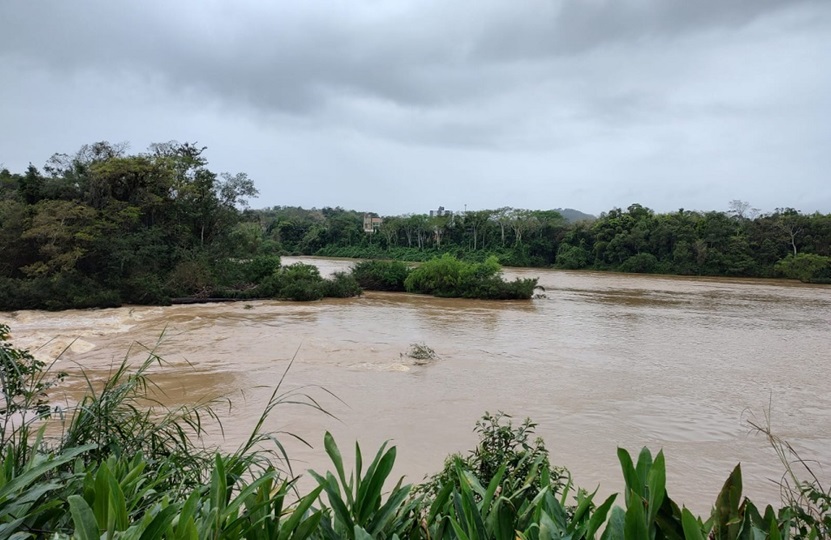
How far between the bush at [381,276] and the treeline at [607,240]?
5.46 m

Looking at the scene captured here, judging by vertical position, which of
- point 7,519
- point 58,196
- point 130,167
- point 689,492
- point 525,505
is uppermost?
point 130,167

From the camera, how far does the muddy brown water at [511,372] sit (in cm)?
547

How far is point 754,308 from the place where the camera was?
16922mm

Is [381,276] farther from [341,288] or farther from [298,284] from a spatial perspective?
[298,284]

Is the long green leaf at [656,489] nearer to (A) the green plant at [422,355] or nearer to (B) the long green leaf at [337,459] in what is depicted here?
→ (B) the long green leaf at [337,459]

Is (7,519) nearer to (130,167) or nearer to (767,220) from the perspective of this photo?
(130,167)

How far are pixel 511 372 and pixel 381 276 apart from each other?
12.6 meters

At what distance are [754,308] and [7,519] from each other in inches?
787

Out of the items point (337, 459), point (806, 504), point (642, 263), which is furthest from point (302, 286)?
point (642, 263)

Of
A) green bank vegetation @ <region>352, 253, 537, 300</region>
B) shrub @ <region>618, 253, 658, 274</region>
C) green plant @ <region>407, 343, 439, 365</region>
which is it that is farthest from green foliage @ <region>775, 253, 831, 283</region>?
green plant @ <region>407, 343, 439, 365</region>

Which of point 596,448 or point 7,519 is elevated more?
point 7,519

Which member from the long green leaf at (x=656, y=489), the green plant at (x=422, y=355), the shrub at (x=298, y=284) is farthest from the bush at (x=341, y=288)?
the long green leaf at (x=656, y=489)

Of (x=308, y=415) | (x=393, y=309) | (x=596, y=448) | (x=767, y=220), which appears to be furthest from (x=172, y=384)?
Answer: (x=767, y=220)

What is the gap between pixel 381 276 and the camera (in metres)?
20.8
